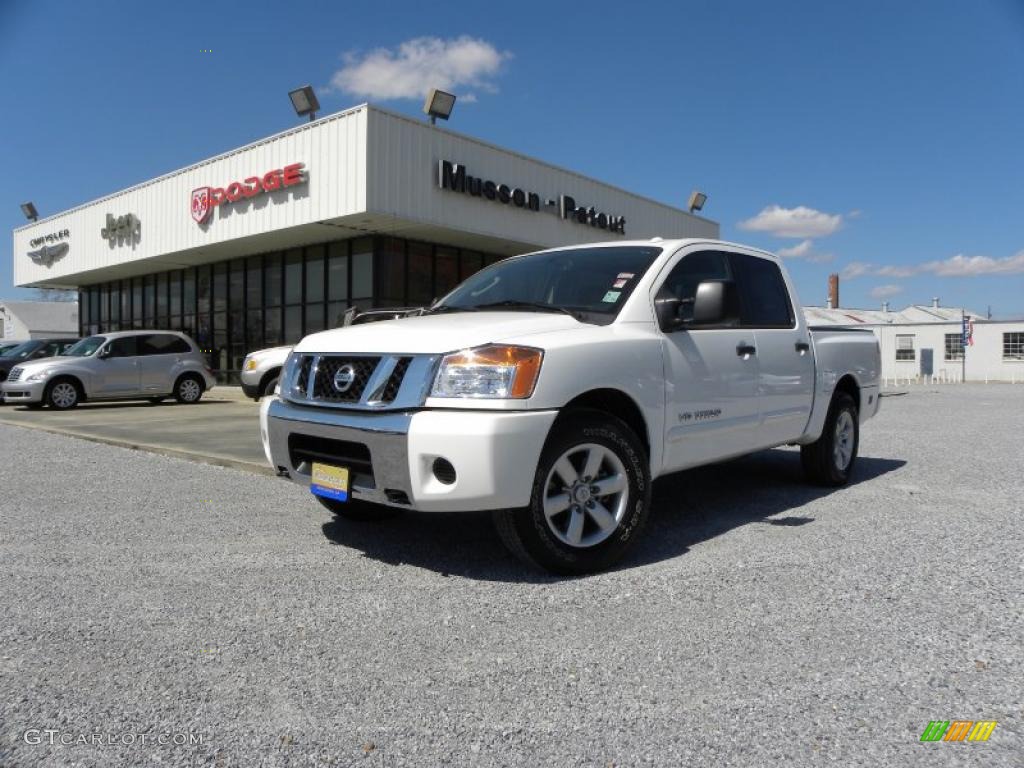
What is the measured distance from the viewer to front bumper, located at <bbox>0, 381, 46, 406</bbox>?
14750mm

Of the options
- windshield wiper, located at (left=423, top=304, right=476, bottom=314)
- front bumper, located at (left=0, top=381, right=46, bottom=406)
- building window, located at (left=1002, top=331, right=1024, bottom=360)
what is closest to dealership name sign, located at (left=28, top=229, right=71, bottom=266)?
front bumper, located at (left=0, top=381, right=46, bottom=406)

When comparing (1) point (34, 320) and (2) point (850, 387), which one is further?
(1) point (34, 320)

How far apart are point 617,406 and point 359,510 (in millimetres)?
1845

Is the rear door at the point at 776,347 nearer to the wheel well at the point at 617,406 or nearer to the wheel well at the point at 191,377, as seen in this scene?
the wheel well at the point at 617,406

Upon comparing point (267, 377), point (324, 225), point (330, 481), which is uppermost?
point (324, 225)

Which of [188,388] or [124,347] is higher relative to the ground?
[124,347]

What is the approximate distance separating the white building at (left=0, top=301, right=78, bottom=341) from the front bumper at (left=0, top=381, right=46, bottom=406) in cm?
5795

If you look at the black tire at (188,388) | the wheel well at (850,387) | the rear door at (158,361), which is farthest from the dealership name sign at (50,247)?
the wheel well at (850,387)

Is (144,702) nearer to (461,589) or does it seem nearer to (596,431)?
(461,589)

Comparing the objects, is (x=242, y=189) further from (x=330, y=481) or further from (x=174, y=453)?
(x=330, y=481)

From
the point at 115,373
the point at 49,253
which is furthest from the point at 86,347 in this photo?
the point at 49,253

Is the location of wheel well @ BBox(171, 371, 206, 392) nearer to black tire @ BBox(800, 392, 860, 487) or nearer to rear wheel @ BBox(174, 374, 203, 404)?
rear wheel @ BBox(174, 374, 203, 404)

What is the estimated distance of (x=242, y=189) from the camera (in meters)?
18.3

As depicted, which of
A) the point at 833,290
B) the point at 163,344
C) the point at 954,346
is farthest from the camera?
the point at 833,290
